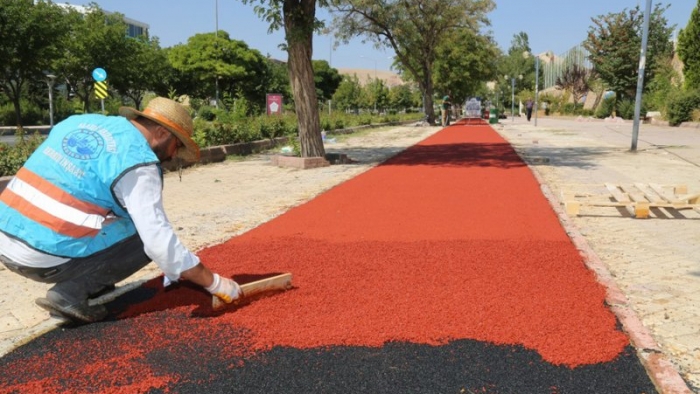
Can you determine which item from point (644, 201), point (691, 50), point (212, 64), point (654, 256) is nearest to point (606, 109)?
point (691, 50)

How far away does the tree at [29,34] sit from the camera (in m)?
23.8

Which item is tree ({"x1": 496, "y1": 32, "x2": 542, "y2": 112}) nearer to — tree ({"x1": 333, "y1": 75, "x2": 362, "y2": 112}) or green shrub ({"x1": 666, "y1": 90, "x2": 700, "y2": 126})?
tree ({"x1": 333, "y1": 75, "x2": 362, "y2": 112})

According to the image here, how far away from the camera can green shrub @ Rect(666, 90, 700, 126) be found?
28.9 m

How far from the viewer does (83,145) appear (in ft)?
9.69

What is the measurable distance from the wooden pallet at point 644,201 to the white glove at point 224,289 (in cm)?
472

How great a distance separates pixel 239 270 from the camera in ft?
15.3

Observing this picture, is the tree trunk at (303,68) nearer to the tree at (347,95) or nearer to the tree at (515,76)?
the tree at (347,95)

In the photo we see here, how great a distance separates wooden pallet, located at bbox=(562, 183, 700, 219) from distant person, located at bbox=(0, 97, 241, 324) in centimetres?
495

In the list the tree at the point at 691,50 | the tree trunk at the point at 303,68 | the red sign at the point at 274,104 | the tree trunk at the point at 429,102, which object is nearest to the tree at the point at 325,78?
the tree trunk at the point at 429,102

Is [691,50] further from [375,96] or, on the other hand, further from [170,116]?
[375,96]

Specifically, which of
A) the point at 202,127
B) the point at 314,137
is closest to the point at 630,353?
the point at 314,137

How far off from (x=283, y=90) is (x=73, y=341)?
201 ft

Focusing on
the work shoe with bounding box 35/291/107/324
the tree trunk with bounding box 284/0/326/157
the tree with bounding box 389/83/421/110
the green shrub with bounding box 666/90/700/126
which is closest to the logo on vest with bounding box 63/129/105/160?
the work shoe with bounding box 35/291/107/324

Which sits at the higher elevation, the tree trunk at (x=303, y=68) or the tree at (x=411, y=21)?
the tree at (x=411, y=21)
